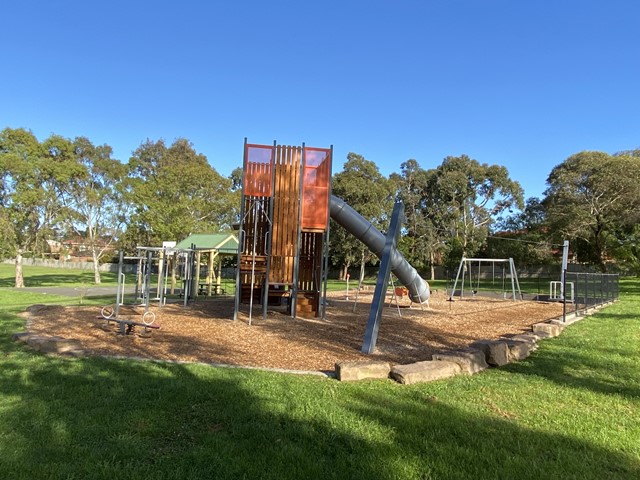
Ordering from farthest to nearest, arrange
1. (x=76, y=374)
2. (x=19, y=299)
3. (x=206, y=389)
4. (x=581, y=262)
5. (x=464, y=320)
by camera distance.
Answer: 1. (x=581, y=262)
2. (x=19, y=299)
3. (x=464, y=320)
4. (x=76, y=374)
5. (x=206, y=389)

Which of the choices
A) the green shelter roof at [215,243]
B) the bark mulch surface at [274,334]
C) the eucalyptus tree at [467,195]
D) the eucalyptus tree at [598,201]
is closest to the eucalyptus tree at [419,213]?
the eucalyptus tree at [467,195]

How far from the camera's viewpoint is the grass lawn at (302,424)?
3.27m

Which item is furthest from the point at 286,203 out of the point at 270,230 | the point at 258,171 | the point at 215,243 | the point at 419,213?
the point at 419,213

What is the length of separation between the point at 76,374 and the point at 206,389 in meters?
1.82

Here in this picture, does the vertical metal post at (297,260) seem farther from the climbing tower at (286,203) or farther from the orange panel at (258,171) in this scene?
the orange panel at (258,171)

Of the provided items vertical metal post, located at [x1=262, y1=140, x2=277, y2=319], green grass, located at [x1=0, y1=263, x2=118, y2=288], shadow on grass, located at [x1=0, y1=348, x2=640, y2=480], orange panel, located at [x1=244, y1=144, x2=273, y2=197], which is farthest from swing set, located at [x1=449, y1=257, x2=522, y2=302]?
green grass, located at [x1=0, y1=263, x2=118, y2=288]

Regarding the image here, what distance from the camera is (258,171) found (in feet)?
43.5

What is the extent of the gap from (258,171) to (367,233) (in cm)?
420

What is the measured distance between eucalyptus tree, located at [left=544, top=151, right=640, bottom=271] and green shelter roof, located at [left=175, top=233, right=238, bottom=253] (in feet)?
79.4

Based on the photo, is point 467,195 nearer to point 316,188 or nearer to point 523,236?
point 523,236

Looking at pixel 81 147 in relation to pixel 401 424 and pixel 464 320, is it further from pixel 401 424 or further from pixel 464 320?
pixel 401 424

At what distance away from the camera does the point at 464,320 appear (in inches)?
525

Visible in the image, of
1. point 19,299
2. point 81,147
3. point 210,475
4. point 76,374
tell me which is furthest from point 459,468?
point 81,147

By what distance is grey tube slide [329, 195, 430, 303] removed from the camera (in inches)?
576
